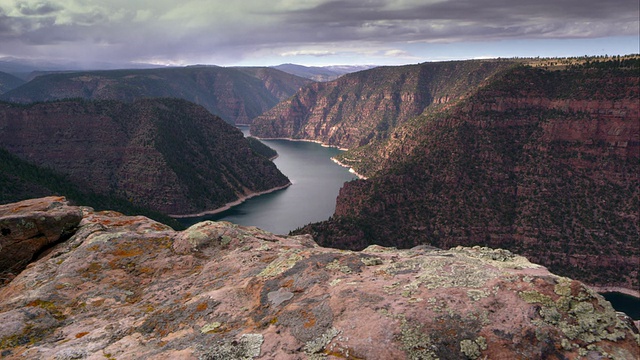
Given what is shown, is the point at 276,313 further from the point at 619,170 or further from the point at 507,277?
the point at 619,170

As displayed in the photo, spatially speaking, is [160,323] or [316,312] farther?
[160,323]

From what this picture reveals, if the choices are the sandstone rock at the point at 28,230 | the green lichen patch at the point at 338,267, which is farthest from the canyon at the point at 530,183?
the green lichen patch at the point at 338,267

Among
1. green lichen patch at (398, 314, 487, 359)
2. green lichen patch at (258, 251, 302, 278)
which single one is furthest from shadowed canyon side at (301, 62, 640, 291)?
green lichen patch at (398, 314, 487, 359)

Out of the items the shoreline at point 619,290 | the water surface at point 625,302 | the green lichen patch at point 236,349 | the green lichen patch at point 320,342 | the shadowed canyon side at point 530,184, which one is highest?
the green lichen patch at point 320,342

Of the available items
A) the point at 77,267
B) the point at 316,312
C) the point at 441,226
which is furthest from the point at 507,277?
the point at 441,226

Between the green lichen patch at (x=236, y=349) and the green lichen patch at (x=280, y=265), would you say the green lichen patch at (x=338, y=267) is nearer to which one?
the green lichen patch at (x=280, y=265)
